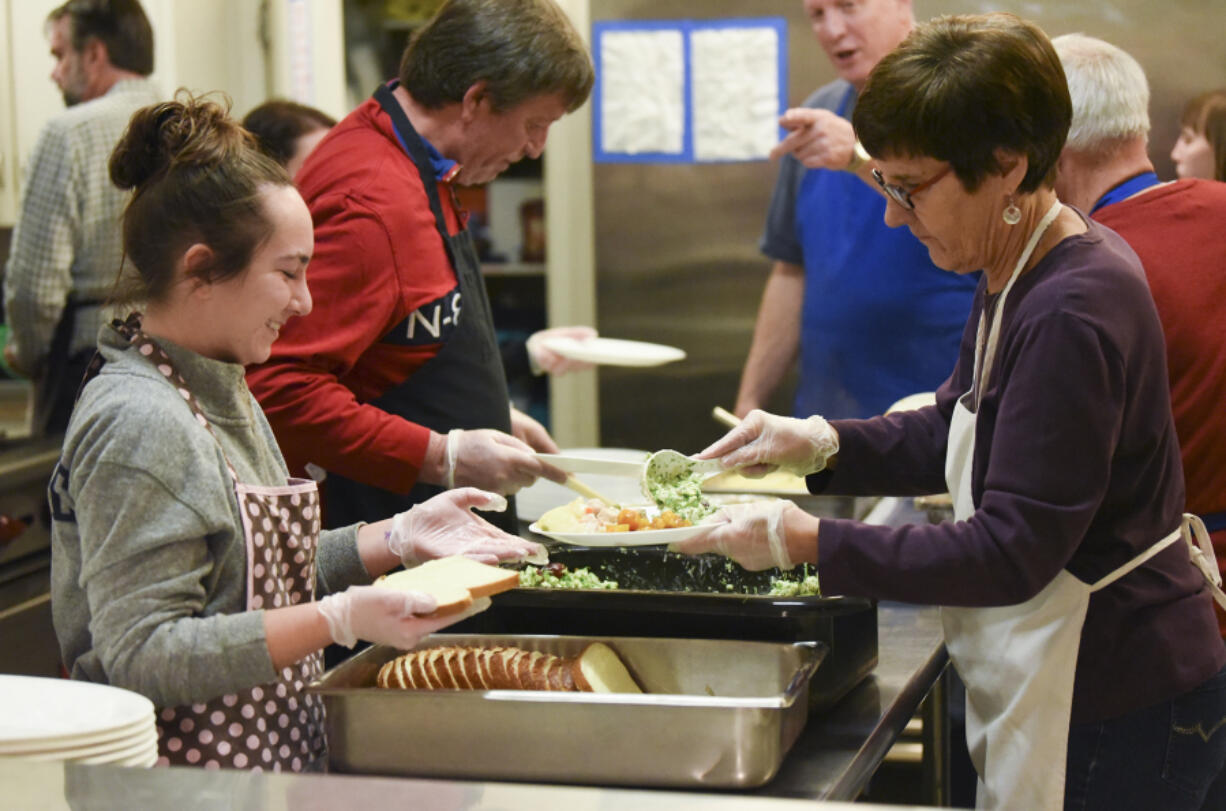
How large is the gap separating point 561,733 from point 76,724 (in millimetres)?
480

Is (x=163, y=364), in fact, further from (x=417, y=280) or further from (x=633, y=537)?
(x=417, y=280)

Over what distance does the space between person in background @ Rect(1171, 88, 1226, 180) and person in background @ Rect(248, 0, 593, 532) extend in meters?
1.86

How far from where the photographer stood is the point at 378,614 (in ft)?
4.15

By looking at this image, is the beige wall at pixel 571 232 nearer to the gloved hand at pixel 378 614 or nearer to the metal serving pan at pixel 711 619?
the metal serving pan at pixel 711 619

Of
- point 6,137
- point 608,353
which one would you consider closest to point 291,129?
point 608,353

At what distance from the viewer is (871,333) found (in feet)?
11.0

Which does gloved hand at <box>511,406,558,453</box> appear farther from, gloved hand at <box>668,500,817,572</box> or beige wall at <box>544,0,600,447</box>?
beige wall at <box>544,0,600,447</box>

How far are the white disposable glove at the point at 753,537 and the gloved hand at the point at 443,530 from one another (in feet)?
0.78

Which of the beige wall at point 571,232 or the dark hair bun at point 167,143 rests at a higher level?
the dark hair bun at point 167,143

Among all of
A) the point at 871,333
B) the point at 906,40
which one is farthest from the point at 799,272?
the point at 906,40

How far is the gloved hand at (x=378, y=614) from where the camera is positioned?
1.26 meters

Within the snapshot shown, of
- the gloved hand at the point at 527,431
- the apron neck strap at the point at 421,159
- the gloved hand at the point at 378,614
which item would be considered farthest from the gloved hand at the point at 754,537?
the gloved hand at the point at 527,431

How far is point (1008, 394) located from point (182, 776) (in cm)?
90

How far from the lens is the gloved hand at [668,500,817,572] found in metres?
1.47
